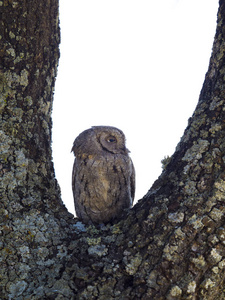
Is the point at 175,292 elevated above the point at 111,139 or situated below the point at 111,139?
below

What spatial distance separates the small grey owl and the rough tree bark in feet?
3.04

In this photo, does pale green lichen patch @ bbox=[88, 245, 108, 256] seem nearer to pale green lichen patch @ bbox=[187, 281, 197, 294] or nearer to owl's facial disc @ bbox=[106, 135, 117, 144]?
pale green lichen patch @ bbox=[187, 281, 197, 294]

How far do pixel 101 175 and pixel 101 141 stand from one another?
1.33ft

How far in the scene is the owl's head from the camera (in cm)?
341

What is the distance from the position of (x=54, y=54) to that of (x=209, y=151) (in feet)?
4.94

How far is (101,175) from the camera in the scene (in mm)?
3291

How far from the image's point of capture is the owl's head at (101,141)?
11.2 feet

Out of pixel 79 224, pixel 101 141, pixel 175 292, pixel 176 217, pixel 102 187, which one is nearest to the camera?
pixel 175 292

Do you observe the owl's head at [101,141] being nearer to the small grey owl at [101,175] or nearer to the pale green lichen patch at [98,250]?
the small grey owl at [101,175]

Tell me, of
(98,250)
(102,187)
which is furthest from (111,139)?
(98,250)

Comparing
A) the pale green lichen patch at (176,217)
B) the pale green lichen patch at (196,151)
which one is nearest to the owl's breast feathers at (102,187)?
the pale green lichen patch at (196,151)

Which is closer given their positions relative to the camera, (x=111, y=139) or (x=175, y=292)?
(x=175, y=292)

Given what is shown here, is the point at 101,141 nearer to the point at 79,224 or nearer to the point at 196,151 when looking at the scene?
the point at 79,224

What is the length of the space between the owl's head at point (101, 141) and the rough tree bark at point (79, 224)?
95 centimetres
